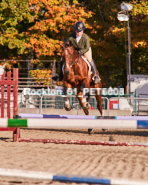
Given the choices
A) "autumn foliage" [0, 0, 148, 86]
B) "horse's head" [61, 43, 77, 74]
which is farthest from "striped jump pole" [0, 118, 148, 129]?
"autumn foliage" [0, 0, 148, 86]

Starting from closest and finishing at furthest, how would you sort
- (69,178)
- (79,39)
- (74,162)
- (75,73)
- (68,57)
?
(69,178) → (74,162) → (68,57) → (75,73) → (79,39)

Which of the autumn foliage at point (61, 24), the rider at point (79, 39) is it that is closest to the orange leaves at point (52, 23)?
the autumn foliage at point (61, 24)

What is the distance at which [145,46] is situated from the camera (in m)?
22.1

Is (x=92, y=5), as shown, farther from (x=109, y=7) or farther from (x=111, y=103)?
(x=111, y=103)

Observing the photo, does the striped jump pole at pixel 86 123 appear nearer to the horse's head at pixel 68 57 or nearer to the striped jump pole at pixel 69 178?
the striped jump pole at pixel 69 178

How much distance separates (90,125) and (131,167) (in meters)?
1.34

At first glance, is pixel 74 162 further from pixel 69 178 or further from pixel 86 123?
pixel 86 123

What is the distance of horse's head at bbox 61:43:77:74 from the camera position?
24.6 feet

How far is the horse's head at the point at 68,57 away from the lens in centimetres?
749

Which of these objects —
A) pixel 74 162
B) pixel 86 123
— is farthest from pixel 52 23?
pixel 86 123

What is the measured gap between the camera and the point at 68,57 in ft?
24.6

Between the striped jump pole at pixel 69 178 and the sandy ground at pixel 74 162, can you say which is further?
the sandy ground at pixel 74 162

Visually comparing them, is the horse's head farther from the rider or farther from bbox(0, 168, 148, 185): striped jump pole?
bbox(0, 168, 148, 185): striped jump pole

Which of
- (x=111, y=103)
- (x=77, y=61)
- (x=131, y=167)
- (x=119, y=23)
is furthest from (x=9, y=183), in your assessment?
(x=119, y=23)
